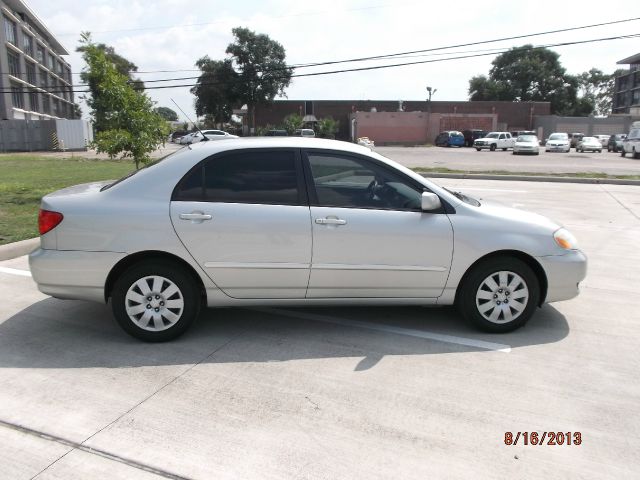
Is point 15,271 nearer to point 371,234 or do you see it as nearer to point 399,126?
point 371,234

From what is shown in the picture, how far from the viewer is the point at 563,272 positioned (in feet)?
14.7

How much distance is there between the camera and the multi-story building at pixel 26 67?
2072 inches

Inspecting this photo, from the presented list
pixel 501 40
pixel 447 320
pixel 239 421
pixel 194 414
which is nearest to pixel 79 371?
pixel 194 414

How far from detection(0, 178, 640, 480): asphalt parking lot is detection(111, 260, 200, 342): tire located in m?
0.15

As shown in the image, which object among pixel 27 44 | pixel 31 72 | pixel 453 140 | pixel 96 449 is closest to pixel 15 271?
pixel 96 449

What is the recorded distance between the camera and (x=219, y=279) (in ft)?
14.1

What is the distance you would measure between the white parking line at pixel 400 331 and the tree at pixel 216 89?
62447mm

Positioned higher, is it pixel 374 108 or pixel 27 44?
pixel 27 44

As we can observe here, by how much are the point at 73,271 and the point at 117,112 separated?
7.63m

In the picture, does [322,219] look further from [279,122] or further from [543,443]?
Answer: [279,122]

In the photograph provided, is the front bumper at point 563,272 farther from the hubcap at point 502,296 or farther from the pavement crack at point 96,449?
the pavement crack at point 96,449

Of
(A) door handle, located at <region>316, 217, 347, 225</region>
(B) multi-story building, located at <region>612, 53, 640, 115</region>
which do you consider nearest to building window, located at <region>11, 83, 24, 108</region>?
(A) door handle, located at <region>316, 217, 347, 225</region>

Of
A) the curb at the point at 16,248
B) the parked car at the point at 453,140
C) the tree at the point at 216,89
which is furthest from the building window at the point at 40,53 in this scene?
the curb at the point at 16,248

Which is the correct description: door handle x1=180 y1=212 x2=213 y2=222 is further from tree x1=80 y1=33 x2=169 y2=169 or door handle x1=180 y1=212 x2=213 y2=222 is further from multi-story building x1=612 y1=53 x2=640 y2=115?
multi-story building x1=612 y1=53 x2=640 y2=115
